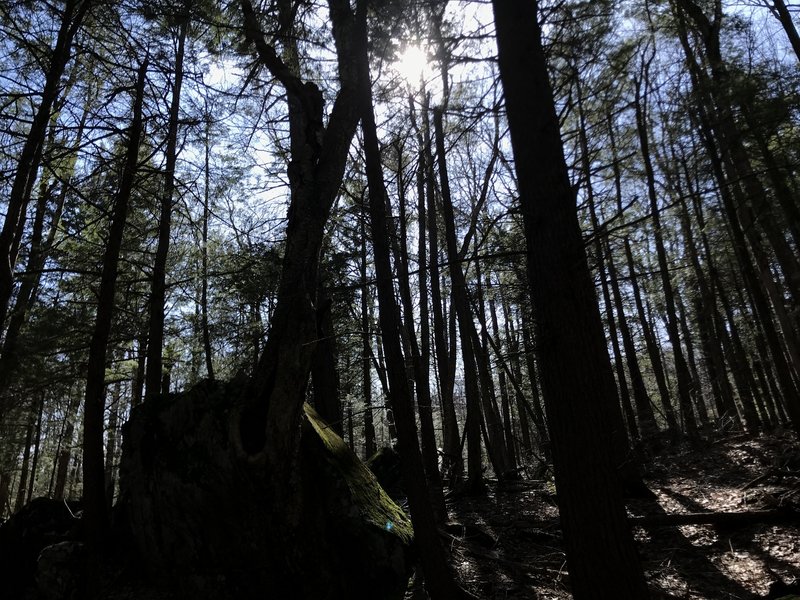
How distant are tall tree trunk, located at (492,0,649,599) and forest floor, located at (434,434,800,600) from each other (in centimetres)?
246

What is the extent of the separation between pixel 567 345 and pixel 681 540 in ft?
15.6

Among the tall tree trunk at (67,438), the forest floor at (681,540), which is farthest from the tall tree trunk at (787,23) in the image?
the tall tree trunk at (67,438)

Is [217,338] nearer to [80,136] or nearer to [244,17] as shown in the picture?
[80,136]

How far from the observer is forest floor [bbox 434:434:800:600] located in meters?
4.91

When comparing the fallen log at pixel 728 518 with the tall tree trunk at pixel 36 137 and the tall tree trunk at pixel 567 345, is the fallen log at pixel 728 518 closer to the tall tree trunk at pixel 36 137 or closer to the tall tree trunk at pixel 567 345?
the tall tree trunk at pixel 567 345

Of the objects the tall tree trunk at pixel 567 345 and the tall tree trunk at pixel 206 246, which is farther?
the tall tree trunk at pixel 206 246

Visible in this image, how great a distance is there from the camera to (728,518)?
6.25 metres

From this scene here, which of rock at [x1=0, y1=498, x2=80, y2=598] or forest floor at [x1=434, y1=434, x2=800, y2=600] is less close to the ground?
rock at [x1=0, y1=498, x2=80, y2=598]

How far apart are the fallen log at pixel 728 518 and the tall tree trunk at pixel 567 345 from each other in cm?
345

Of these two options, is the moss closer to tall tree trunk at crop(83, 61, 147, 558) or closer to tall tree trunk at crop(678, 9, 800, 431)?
tall tree trunk at crop(83, 61, 147, 558)

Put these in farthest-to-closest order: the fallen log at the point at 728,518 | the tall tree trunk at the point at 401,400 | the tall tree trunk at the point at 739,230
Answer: the tall tree trunk at the point at 739,230 → the fallen log at the point at 728,518 → the tall tree trunk at the point at 401,400

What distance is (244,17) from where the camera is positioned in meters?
6.57

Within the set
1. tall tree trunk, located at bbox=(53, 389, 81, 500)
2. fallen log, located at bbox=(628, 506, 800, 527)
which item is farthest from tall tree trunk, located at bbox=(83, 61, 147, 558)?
tall tree trunk, located at bbox=(53, 389, 81, 500)

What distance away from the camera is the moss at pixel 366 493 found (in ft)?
18.3
